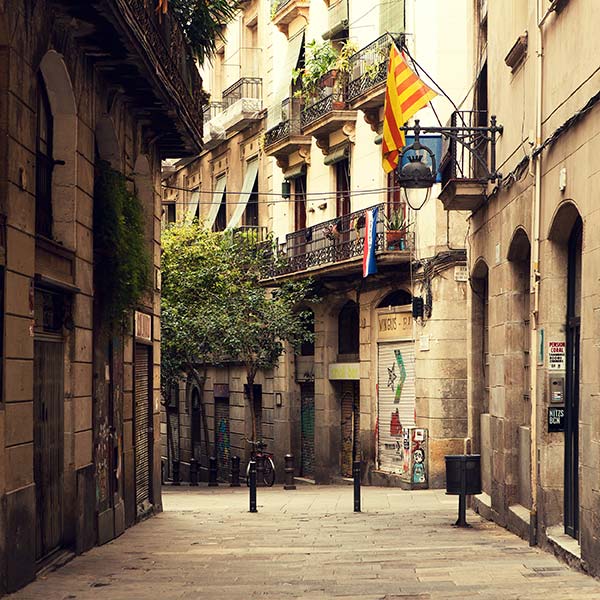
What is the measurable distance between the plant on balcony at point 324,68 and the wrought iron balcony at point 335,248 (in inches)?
133

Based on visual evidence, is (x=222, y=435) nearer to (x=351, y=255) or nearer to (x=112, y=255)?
(x=351, y=255)

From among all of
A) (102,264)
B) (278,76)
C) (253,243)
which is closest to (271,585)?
(102,264)

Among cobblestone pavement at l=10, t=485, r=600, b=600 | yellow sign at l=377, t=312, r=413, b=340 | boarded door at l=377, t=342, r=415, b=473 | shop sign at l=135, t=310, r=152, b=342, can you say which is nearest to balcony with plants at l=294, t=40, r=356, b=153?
yellow sign at l=377, t=312, r=413, b=340

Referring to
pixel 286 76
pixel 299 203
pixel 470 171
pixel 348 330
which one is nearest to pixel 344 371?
pixel 348 330

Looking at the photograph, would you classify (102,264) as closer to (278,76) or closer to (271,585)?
(271,585)

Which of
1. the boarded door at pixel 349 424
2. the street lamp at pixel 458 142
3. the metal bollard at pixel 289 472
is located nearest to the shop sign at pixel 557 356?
the street lamp at pixel 458 142

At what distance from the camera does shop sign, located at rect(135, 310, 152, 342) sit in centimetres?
1880

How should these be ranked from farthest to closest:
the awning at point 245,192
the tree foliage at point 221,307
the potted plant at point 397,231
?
the awning at point 245,192, the tree foliage at point 221,307, the potted plant at point 397,231

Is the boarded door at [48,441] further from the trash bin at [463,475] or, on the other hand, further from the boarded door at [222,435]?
the boarded door at [222,435]

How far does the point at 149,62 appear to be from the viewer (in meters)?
15.6

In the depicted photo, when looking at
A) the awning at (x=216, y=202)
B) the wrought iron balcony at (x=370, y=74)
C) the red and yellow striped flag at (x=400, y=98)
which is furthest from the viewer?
the awning at (x=216, y=202)

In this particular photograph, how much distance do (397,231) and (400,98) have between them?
32.6ft

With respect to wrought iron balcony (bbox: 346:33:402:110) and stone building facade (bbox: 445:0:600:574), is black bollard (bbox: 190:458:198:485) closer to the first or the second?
wrought iron balcony (bbox: 346:33:402:110)

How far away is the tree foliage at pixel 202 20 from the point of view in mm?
19969
